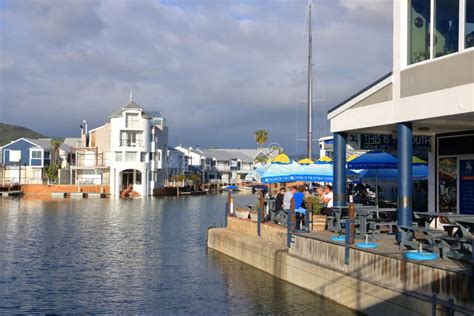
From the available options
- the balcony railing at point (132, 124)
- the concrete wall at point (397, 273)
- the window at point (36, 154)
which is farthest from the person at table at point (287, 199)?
the window at point (36, 154)

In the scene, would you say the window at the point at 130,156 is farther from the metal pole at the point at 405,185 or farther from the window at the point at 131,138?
the metal pole at the point at 405,185

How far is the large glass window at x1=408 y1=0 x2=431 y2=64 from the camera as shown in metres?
15.5

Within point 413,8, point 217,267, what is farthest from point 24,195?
point 413,8

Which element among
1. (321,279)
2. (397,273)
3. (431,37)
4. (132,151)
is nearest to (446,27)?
(431,37)

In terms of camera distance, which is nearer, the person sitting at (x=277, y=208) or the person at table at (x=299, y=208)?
the person at table at (x=299, y=208)

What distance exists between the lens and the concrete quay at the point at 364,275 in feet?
37.2

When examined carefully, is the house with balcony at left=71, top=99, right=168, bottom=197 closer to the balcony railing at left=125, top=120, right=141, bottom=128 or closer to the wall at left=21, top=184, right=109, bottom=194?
the balcony railing at left=125, top=120, right=141, bottom=128

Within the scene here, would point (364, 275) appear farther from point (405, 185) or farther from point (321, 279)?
point (405, 185)

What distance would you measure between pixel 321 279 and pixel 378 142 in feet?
19.1

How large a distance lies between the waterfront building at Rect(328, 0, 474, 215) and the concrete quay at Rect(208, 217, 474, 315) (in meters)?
2.06

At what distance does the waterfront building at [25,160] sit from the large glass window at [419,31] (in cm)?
9150

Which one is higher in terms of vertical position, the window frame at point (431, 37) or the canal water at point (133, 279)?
the window frame at point (431, 37)

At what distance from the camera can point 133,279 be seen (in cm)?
2128

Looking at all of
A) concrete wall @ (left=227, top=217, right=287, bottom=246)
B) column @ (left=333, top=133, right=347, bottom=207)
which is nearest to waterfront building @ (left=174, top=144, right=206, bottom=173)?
concrete wall @ (left=227, top=217, right=287, bottom=246)
